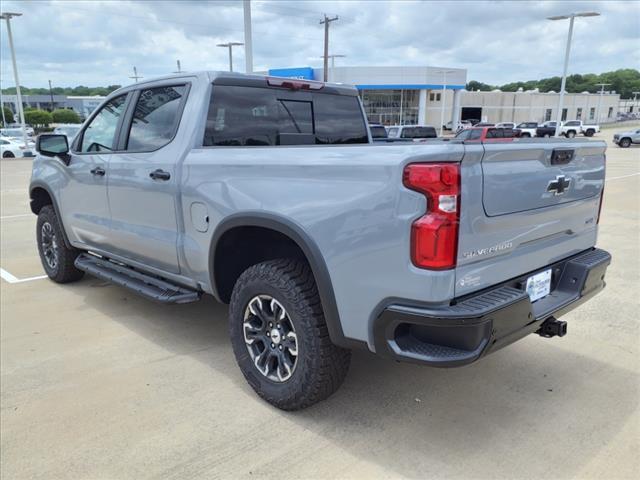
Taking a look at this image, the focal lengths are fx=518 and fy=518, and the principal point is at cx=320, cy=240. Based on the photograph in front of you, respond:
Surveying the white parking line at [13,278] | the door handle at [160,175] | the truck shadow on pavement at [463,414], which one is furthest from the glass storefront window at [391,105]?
the truck shadow on pavement at [463,414]

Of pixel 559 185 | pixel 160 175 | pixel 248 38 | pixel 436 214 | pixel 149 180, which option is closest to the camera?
pixel 436 214

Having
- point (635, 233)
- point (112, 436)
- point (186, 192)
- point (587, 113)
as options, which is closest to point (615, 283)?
point (635, 233)

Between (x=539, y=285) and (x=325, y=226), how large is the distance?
4.10 feet

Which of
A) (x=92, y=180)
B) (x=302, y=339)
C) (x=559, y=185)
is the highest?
(x=559, y=185)

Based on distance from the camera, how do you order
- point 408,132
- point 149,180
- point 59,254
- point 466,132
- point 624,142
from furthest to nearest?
point 624,142, point 408,132, point 466,132, point 59,254, point 149,180

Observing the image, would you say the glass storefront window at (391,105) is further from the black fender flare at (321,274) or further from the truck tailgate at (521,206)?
the black fender flare at (321,274)

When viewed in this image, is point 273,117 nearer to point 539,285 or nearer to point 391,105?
point 539,285

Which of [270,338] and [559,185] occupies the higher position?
[559,185]

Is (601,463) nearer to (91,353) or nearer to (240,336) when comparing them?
(240,336)

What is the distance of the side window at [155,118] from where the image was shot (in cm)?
377

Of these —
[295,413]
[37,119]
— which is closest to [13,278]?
[295,413]

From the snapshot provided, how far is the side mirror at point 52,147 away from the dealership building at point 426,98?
4653cm

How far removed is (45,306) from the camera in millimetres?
4969

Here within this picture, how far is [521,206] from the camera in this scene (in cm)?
258
